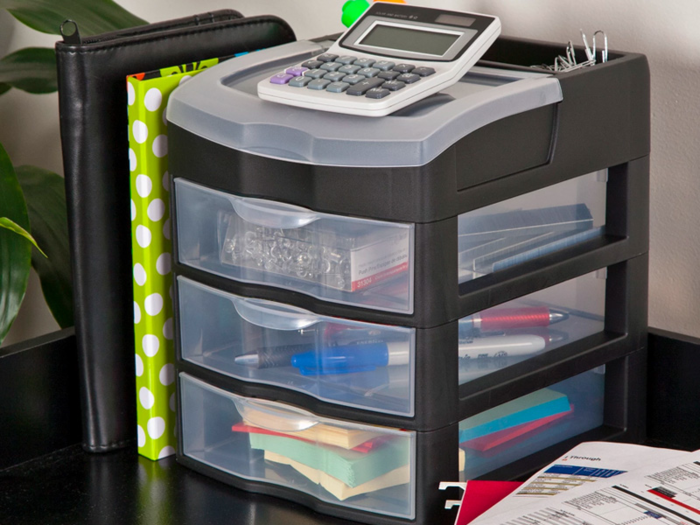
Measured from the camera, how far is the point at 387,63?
0.63 meters

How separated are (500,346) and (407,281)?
0.11 metres

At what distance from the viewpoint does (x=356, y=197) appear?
575mm

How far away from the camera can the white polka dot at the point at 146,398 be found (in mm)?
747

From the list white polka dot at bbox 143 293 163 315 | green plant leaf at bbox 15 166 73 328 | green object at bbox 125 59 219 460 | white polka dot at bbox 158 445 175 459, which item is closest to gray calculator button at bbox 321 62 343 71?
green object at bbox 125 59 219 460

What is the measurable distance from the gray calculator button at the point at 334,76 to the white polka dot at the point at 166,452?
0.34 meters

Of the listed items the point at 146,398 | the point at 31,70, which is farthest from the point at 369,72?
the point at 31,70

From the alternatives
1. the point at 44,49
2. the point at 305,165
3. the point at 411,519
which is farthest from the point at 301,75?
the point at 44,49

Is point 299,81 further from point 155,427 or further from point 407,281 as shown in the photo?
point 155,427

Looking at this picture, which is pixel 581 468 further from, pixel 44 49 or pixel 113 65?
pixel 44 49

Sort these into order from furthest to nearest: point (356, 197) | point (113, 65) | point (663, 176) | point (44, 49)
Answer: point (44, 49)
point (663, 176)
point (113, 65)
point (356, 197)

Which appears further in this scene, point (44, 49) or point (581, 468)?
point (44, 49)

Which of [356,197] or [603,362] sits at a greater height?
[356,197]

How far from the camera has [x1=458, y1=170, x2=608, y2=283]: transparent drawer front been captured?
625 millimetres

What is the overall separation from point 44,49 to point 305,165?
60 centimetres
